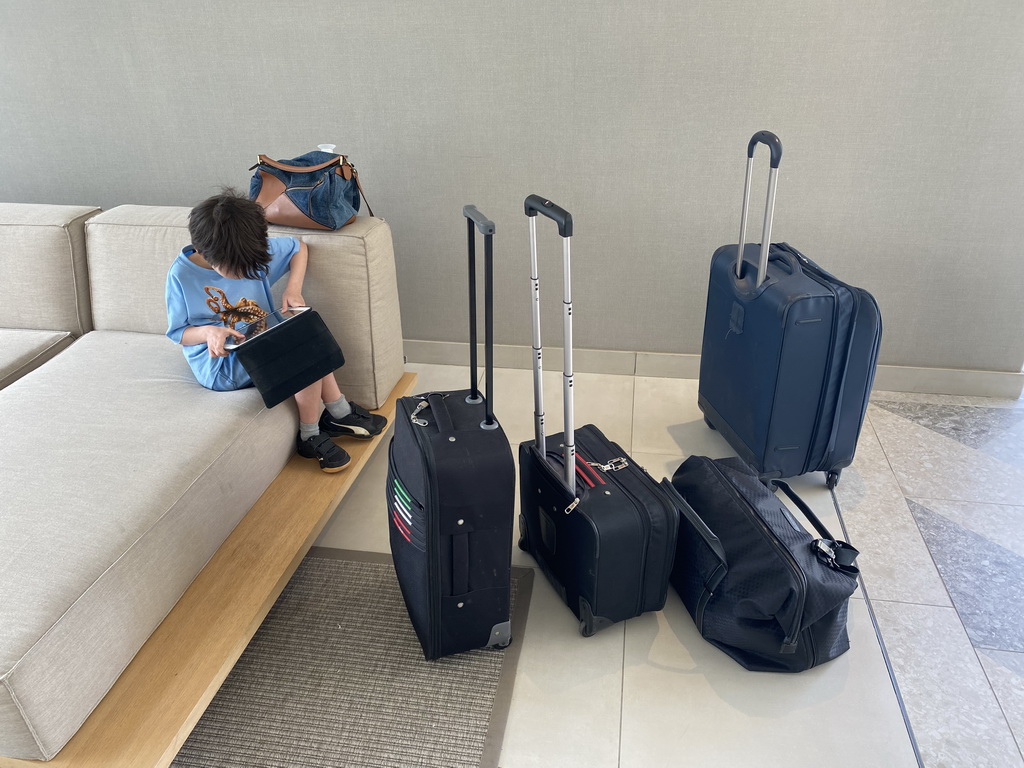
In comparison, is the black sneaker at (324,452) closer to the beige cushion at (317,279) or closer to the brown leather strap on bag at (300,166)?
the beige cushion at (317,279)

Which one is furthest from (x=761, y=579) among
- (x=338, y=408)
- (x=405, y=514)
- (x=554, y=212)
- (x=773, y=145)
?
(x=338, y=408)

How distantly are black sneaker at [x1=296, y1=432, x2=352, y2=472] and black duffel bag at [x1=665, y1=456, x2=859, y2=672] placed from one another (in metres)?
0.93

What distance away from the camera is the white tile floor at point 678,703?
5.08ft

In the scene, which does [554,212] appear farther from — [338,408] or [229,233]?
[338,408]

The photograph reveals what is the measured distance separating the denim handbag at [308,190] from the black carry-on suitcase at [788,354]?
1.18 m

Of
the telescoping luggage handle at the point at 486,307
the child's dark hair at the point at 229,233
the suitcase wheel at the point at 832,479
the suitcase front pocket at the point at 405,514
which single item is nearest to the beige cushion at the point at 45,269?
the child's dark hair at the point at 229,233

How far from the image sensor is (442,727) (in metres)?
1.60

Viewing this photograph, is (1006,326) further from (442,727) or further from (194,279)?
(194,279)

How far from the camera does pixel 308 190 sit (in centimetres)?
219

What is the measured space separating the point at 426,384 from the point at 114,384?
1184 mm

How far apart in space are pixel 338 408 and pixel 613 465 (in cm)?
86

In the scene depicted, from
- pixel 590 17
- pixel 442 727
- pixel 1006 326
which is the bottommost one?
pixel 442 727

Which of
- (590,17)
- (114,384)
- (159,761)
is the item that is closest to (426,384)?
(114,384)

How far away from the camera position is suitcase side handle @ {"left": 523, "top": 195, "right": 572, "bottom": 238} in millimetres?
1414
